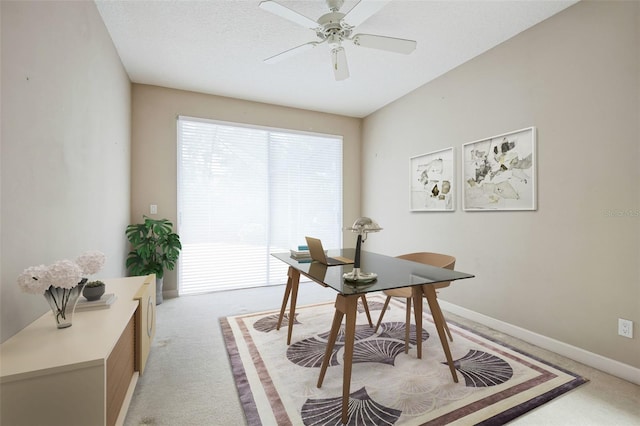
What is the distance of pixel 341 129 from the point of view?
16.3 ft

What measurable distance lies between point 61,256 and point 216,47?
2.23m

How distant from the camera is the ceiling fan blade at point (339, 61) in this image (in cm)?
228

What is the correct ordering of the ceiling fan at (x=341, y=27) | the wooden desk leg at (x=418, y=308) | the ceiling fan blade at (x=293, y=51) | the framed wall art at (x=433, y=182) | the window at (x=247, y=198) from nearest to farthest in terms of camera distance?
the ceiling fan at (x=341, y=27) → the wooden desk leg at (x=418, y=308) → the ceiling fan blade at (x=293, y=51) → the framed wall art at (x=433, y=182) → the window at (x=247, y=198)

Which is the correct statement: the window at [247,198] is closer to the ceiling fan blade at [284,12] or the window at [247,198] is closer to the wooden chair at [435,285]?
the wooden chair at [435,285]

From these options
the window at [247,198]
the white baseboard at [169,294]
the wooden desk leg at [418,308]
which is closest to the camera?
the wooden desk leg at [418,308]

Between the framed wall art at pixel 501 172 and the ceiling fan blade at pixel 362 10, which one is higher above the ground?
the ceiling fan blade at pixel 362 10

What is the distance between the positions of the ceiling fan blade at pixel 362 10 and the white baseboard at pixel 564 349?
2.77m

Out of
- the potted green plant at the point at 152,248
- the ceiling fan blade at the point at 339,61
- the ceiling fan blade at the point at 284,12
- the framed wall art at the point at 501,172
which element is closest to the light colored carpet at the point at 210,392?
the potted green plant at the point at 152,248

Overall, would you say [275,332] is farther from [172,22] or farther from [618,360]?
[172,22]

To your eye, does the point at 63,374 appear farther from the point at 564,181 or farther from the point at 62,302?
the point at 564,181

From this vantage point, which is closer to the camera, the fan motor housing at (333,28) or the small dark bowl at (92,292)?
the small dark bowl at (92,292)

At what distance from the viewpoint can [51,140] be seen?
1.63 metres

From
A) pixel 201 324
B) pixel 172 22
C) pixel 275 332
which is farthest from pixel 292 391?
pixel 172 22

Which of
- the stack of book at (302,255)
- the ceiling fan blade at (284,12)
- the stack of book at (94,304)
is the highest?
the ceiling fan blade at (284,12)
